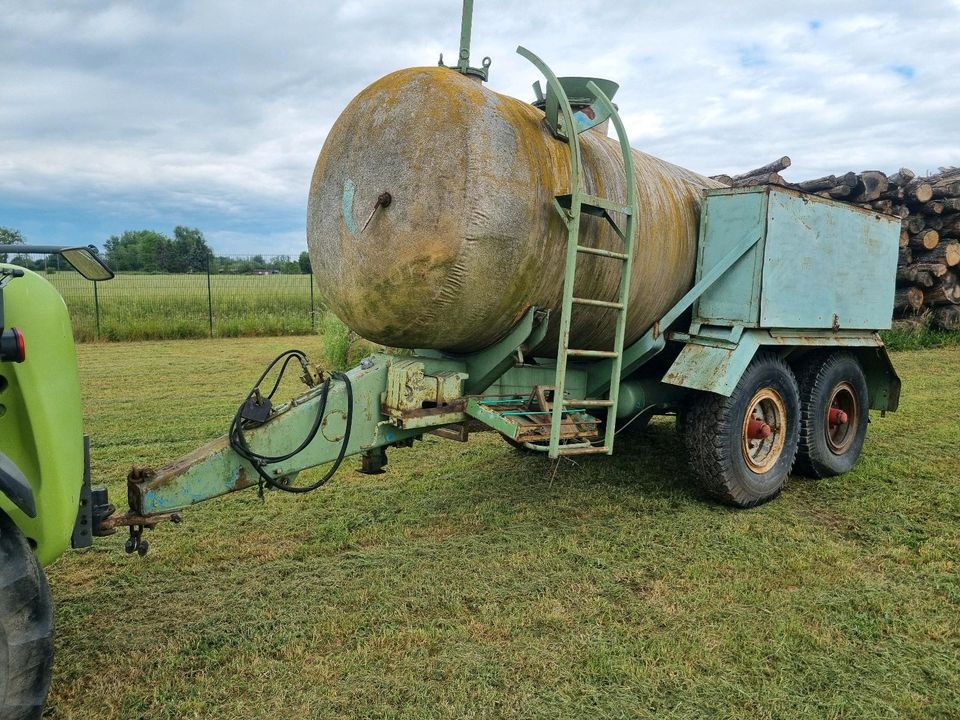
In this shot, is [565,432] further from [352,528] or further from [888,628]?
[888,628]

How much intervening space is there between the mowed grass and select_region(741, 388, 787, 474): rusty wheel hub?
0.33 m

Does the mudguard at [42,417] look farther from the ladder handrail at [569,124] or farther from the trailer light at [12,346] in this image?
the ladder handrail at [569,124]

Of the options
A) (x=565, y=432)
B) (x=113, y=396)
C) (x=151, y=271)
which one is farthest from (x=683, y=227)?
(x=151, y=271)

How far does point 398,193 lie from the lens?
3.61 meters

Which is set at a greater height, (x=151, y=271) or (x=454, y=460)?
(x=151, y=271)

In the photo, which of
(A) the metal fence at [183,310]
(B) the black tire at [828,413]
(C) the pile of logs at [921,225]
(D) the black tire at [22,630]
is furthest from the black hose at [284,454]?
(C) the pile of logs at [921,225]

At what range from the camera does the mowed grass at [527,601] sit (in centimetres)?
A: 279

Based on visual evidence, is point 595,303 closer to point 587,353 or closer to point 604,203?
point 587,353

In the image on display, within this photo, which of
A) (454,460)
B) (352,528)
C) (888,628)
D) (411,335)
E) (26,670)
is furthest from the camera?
(454,460)

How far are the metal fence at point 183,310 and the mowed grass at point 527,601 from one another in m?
9.09

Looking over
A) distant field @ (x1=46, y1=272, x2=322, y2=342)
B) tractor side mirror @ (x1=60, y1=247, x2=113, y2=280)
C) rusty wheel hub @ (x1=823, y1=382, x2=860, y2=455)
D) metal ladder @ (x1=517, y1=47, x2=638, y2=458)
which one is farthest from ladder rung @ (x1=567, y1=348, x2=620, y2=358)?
distant field @ (x1=46, y1=272, x2=322, y2=342)

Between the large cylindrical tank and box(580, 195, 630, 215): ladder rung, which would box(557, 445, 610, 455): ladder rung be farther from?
box(580, 195, 630, 215): ladder rung

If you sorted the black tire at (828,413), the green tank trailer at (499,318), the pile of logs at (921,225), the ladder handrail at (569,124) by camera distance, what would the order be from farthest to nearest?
the pile of logs at (921,225), the black tire at (828,413), the ladder handrail at (569,124), the green tank trailer at (499,318)

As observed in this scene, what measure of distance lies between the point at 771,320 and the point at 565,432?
1782 mm
